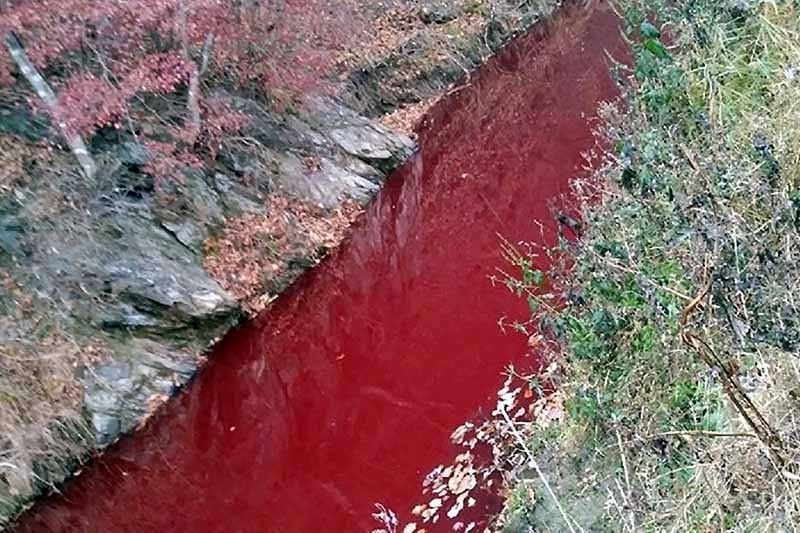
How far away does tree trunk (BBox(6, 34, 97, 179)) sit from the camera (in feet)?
34.2

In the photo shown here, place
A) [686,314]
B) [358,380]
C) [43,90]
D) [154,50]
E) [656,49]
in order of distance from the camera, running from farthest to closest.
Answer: [154,50], [43,90], [358,380], [656,49], [686,314]

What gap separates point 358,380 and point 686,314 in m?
6.56

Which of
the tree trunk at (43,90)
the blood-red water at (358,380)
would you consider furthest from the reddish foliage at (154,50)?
the blood-red water at (358,380)

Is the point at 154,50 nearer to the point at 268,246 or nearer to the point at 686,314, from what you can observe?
the point at 268,246

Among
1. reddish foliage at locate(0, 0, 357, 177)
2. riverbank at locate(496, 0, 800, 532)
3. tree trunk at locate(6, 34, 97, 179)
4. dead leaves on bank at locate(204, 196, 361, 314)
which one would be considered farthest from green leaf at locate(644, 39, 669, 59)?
tree trunk at locate(6, 34, 97, 179)

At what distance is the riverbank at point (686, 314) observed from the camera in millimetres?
3914

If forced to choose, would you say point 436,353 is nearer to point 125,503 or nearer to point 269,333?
point 269,333

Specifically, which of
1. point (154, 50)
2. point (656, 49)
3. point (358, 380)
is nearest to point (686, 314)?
point (656, 49)

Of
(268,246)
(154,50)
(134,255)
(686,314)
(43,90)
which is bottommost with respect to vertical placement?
(686,314)

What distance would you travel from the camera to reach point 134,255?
1057 cm

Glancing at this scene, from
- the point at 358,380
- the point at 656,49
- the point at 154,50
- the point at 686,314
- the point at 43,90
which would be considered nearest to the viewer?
the point at 686,314

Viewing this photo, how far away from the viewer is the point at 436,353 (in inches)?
378

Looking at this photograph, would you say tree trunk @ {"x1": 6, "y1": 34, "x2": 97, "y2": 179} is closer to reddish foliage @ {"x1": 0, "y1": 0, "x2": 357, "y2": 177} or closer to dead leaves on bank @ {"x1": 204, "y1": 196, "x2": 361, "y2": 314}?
reddish foliage @ {"x1": 0, "y1": 0, "x2": 357, "y2": 177}

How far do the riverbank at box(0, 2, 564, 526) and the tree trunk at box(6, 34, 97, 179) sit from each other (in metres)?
0.25
